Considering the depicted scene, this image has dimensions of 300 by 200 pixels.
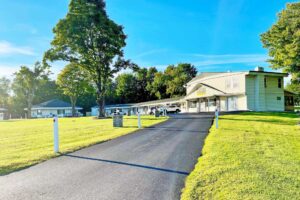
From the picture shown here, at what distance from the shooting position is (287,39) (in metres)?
18.9

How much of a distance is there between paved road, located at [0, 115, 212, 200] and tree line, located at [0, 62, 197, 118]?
1631 inches

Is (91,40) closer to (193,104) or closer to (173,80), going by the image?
(193,104)

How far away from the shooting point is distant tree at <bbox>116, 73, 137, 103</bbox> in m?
72.2

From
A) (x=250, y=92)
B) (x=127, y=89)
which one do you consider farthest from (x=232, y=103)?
(x=127, y=89)

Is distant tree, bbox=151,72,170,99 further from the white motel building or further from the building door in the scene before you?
the building door

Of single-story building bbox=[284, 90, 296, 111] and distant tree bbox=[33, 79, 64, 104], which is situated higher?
distant tree bbox=[33, 79, 64, 104]

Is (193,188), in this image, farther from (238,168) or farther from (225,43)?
(225,43)

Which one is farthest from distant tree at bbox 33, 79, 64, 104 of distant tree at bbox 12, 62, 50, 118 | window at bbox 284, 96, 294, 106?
window at bbox 284, 96, 294, 106

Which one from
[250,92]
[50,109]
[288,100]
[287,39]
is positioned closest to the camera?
[287,39]

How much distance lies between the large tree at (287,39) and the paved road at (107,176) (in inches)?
583

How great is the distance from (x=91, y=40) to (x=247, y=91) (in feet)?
73.3

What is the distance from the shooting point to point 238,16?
84.3 feet

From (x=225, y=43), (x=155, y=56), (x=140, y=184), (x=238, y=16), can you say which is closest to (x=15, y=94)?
(x=155, y=56)

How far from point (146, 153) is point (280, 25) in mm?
19747
